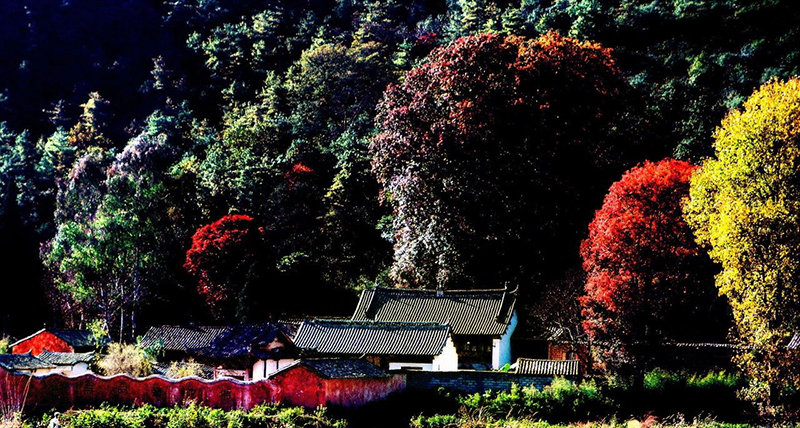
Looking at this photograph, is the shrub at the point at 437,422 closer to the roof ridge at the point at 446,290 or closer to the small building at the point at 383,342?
the small building at the point at 383,342

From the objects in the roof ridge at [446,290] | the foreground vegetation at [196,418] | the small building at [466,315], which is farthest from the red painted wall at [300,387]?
the roof ridge at [446,290]

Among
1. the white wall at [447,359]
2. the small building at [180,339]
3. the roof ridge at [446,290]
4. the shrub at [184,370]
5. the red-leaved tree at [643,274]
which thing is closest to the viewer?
the red-leaved tree at [643,274]

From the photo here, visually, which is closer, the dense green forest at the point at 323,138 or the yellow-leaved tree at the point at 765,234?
the yellow-leaved tree at the point at 765,234

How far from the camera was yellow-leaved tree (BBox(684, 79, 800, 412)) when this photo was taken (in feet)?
90.0

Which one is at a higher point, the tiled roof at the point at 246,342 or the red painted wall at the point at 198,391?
the tiled roof at the point at 246,342

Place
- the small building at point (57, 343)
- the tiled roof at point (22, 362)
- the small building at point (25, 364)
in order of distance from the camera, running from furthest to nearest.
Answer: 1. the small building at point (57, 343)
2. the tiled roof at point (22, 362)
3. the small building at point (25, 364)

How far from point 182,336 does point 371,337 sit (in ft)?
32.3

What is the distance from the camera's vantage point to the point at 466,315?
44656mm

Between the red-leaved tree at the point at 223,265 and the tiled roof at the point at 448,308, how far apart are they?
8.01 meters

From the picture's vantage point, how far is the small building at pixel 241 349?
41.0 m

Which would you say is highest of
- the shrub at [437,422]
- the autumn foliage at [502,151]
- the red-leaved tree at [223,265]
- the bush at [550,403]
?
the autumn foliage at [502,151]

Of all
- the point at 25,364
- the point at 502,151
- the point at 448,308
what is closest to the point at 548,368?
the point at 502,151

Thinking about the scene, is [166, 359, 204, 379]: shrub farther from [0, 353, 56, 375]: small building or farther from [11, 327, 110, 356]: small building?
[11, 327, 110, 356]: small building

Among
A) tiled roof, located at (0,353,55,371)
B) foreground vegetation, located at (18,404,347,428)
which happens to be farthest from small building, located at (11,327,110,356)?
foreground vegetation, located at (18,404,347,428)
